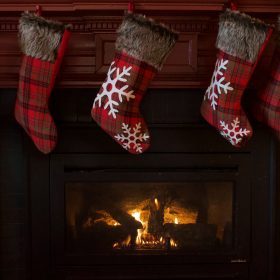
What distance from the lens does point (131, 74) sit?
155 cm

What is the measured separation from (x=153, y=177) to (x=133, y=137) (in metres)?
0.31

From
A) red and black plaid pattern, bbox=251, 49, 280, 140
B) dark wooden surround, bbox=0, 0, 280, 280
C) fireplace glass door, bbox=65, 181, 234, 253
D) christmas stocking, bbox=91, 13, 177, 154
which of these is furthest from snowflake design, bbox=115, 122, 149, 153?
red and black plaid pattern, bbox=251, 49, 280, 140

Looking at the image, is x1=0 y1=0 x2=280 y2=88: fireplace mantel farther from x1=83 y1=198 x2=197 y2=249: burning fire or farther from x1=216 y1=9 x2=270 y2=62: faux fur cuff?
x1=83 y1=198 x2=197 y2=249: burning fire

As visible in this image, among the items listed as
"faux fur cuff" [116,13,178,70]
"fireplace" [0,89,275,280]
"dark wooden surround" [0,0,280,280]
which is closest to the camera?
"faux fur cuff" [116,13,178,70]

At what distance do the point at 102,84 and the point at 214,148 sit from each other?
20.5 inches

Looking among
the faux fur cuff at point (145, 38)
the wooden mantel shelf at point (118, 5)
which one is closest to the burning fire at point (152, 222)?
the faux fur cuff at point (145, 38)

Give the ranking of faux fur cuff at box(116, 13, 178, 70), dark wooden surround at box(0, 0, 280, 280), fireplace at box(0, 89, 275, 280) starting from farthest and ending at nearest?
fireplace at box(0, 89, 275, 280), dark wooden surround at box(0, 0, 280, 280), faux fur cuff at box(116, 13, 178, 70)

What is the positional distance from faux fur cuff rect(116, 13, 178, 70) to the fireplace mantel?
139mm

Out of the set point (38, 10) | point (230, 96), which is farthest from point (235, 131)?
point (38, 10)

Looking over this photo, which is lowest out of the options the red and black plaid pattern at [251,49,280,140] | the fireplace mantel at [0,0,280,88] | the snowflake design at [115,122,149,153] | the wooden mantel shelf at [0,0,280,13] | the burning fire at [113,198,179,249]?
the burning fire at [113,198,179,249]

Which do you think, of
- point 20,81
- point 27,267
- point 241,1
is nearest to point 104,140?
point 20,81

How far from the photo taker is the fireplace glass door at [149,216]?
1943mm

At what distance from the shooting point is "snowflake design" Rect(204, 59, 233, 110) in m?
1.59

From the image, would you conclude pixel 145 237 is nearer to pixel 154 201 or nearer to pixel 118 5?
pixel 154 201
